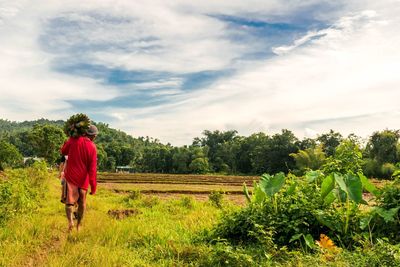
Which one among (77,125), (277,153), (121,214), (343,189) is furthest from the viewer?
(277,153)

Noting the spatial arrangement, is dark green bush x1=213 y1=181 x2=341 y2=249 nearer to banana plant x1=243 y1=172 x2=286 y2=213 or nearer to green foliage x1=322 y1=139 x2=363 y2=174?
banana plant x1=243 y1=172 x2=286 y2=213

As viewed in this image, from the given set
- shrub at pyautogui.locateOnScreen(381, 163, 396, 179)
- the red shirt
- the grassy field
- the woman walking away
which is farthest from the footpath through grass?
shrub at pyautogui.locateOnScreen(381, 163, 396, 179)

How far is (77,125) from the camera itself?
8.05 metres

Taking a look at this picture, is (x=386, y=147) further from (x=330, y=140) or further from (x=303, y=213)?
(x=303, y=213)

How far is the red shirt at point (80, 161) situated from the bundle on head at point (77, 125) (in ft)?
0.35

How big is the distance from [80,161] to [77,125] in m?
0.73

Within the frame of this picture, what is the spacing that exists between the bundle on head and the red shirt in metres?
0.11

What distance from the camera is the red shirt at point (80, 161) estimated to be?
7.79m

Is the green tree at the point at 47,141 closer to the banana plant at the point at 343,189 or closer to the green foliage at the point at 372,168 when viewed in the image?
the green foliage at the point at 372,168

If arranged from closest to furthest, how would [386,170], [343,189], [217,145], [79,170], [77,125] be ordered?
[343,189]
[79,170]
[77,125]
[386,170]
[217,145]

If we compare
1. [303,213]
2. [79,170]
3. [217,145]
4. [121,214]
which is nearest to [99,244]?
[79,170]

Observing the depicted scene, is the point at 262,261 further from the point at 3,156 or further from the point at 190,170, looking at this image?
the point at 190,170

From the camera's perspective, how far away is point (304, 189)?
707cm

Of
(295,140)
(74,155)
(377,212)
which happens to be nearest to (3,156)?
(295,140)
